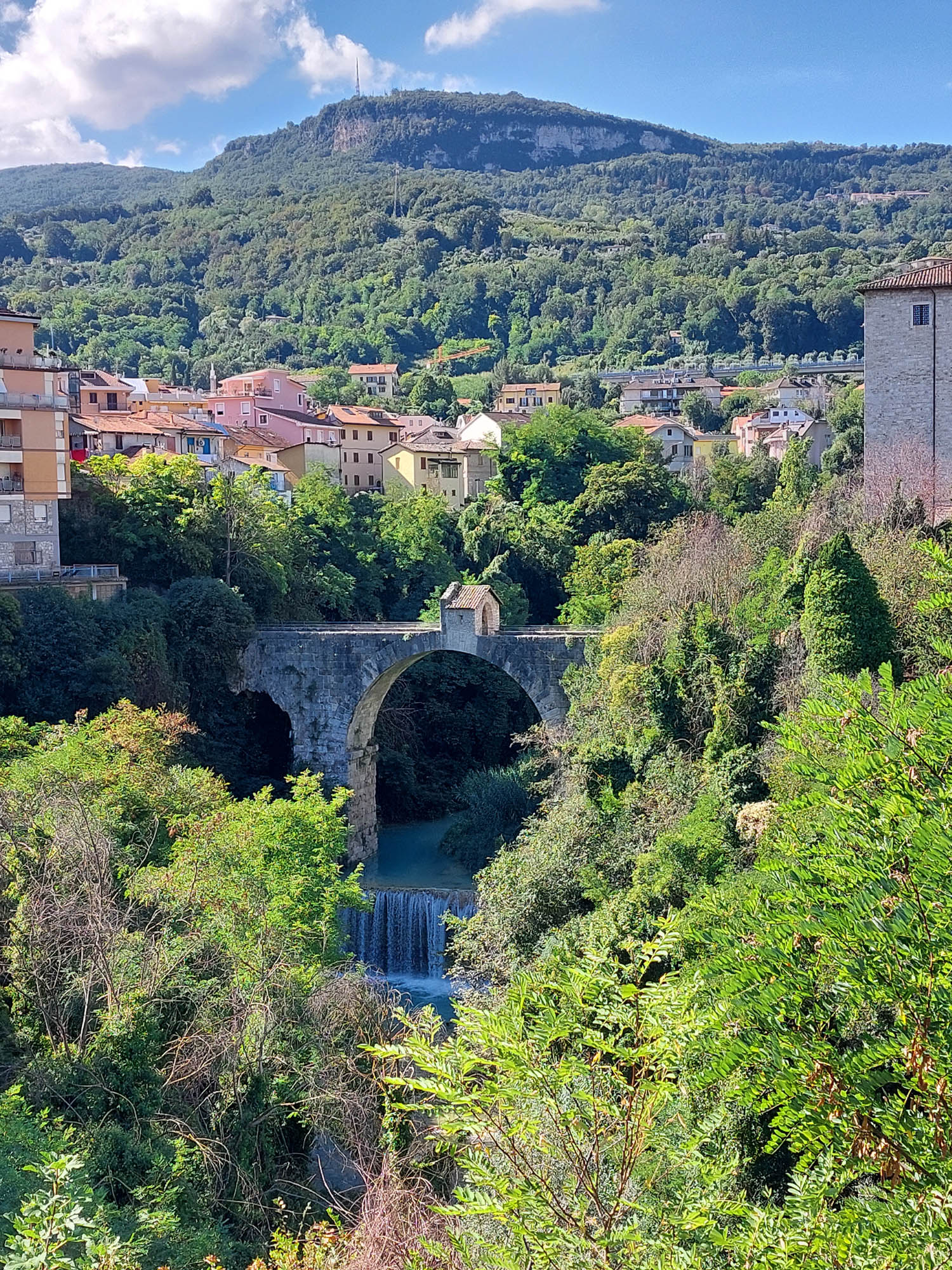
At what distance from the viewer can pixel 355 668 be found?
33.2m

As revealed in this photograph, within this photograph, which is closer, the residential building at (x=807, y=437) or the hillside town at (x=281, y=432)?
the hillside town at (x=281, y=432)

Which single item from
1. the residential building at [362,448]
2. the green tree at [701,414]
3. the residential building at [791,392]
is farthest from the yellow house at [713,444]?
the residential building at [362,448]

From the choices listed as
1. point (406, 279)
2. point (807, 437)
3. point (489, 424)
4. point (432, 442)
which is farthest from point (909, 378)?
point (406, 279)

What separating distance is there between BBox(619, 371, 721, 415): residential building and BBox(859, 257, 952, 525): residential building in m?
52.8

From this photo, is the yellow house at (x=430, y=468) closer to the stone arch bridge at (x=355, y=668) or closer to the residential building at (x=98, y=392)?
the residential building at (x=98, y=392)

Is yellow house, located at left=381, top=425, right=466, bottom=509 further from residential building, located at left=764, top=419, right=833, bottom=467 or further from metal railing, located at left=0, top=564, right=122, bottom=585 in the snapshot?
metal railing, located at left=0, top=564, right=122, bottom=585

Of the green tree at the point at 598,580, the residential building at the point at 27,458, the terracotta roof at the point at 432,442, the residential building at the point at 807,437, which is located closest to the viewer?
the residential building at the point at 27,458

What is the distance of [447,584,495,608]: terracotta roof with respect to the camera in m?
31.3

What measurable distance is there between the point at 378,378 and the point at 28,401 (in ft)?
218

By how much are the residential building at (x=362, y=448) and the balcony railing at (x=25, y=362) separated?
2820 cm

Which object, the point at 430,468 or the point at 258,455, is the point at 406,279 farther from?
the point at 258,455

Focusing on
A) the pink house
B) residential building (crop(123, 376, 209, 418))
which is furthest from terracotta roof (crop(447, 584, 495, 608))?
residential building (crop(123, 376, 209, 418))

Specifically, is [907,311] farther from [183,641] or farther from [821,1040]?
[821,1040]

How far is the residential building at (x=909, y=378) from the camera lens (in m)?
28.3
